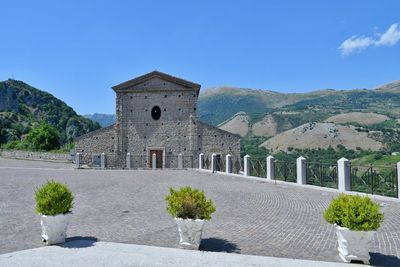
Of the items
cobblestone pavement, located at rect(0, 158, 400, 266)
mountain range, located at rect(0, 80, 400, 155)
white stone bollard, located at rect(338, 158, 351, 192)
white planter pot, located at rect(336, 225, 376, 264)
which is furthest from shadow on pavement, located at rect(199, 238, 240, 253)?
mountain range, located at rect(0, 80, 400, 155)

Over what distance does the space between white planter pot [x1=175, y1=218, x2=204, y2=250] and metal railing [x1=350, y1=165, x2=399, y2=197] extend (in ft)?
28.7

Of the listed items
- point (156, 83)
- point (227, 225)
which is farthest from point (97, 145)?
point (227, 225)

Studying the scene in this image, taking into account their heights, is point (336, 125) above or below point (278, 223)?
above

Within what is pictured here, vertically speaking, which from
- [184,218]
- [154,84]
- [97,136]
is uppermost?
[154,84]

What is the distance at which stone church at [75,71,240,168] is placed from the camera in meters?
33.3

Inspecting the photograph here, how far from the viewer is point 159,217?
835cm

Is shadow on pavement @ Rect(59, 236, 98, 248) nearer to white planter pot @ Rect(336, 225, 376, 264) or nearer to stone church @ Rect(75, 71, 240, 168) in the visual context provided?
white planter pot @ Rect(336, 225, 376, 264)

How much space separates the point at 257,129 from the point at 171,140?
105 metres

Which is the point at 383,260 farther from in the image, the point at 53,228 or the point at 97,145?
the point at 97,145

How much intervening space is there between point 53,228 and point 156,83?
29.3m

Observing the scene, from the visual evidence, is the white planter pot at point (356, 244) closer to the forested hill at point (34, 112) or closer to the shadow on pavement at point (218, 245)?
the shadow on pavement at point (218, 245)

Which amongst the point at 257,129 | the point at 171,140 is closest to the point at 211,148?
the point at 171,140

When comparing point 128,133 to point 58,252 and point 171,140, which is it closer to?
point 171,140

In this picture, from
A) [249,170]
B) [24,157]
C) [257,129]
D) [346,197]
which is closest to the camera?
[346,197]
